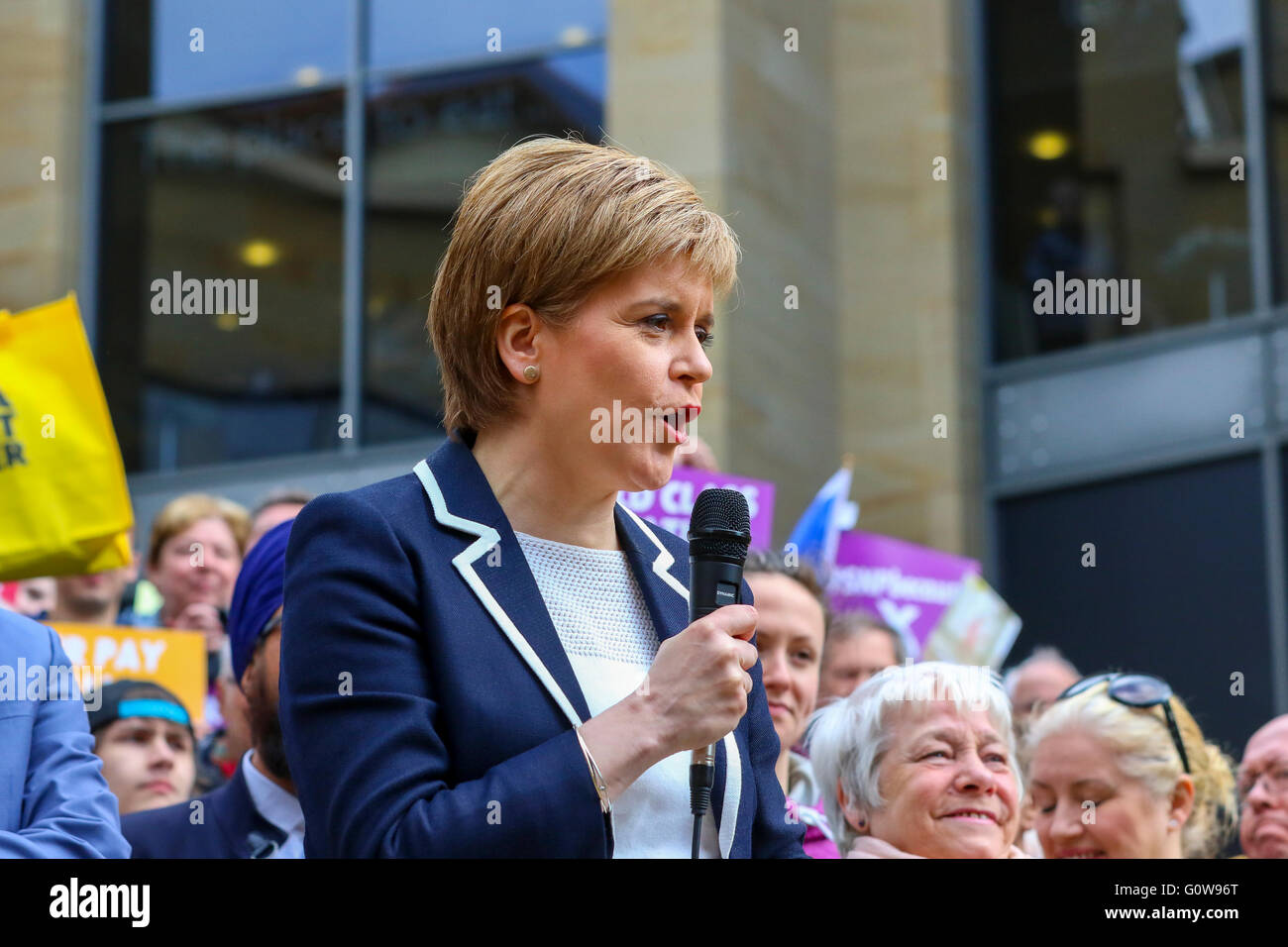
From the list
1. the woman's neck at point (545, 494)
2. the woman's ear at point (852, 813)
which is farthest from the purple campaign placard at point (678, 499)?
the woman's neck at point (545, 494)

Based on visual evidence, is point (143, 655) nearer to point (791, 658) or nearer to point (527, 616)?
point (791, 658)

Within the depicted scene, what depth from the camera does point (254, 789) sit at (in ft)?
13.5

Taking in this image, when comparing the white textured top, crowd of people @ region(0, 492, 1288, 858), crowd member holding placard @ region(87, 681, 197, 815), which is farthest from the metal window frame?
the white textured top

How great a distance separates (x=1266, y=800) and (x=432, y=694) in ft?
9.81

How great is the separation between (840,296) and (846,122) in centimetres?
112

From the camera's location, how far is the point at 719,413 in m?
10.1

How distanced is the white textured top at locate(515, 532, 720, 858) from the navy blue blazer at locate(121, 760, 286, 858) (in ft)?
5.47

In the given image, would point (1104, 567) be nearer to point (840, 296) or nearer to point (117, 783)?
point (840, 296)

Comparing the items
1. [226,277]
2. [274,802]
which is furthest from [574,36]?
[274,802]

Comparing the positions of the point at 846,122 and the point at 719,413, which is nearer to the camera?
the point at 719,413

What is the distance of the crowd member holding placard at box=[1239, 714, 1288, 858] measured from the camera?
4672 mm

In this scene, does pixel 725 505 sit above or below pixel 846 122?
below

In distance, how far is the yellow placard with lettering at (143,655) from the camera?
547 centimetres
